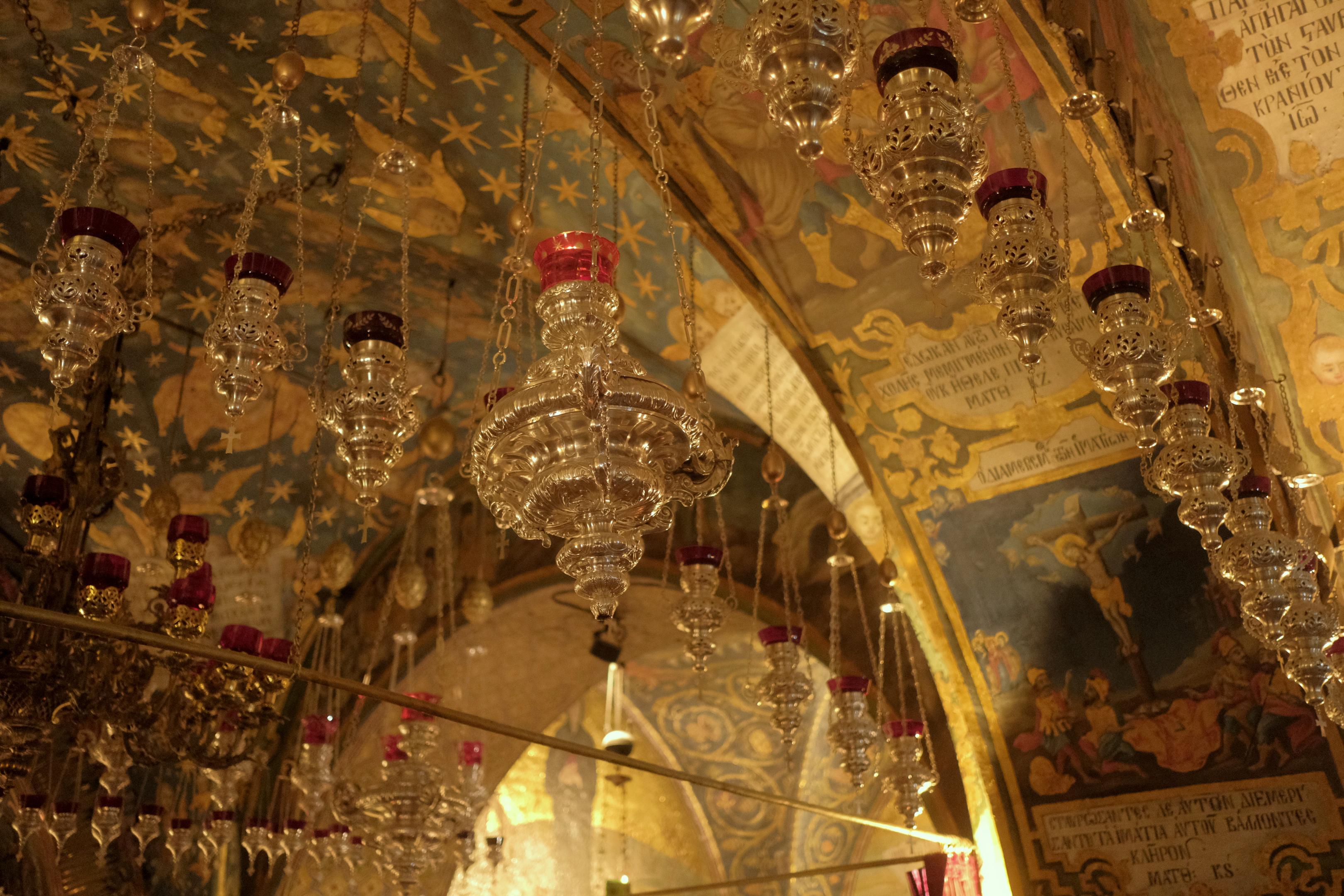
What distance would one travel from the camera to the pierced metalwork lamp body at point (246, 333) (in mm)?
2930

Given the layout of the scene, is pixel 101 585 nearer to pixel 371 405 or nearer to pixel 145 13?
pixel 371 405

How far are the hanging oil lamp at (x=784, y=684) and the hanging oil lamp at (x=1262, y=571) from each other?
1773mm

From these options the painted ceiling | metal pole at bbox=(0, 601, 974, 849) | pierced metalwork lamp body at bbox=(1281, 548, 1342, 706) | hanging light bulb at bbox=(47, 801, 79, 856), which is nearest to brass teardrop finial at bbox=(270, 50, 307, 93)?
the painted ceiling

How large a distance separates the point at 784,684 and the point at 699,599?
689 mm

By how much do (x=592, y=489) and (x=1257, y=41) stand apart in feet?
→ 13.9

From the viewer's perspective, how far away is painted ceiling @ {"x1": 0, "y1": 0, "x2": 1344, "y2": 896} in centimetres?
506

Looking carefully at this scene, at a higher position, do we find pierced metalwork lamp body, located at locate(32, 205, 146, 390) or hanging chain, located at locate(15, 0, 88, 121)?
hanging chain, located at locate(15, 0, 88, 121)

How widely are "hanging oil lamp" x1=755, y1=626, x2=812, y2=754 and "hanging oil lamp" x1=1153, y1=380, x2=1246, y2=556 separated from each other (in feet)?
6.01

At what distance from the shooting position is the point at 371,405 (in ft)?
10.00

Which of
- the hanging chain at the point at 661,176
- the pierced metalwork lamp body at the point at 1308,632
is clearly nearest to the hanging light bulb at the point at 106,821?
the hanging chain at the point at 661,176

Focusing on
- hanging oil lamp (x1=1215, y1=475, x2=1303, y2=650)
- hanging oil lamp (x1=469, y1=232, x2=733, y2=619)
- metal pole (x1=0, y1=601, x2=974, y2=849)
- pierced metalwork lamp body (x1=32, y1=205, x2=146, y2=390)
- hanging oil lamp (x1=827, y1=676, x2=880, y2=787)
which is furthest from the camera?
hanging oil lamp (x1=827, y1=676, x2=880, y2=787)

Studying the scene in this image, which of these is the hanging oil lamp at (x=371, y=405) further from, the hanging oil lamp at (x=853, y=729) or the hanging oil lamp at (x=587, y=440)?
the hanging oil lamp at (x=853, y=729)

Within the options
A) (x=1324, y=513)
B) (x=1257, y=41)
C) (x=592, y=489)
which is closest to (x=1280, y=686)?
(x=1324, y=513)

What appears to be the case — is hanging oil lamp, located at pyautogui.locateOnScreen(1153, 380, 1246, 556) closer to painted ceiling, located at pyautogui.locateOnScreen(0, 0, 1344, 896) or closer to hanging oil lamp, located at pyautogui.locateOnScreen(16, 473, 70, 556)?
painted ceiling, located at pyautogui.locateOnScreen(0, 0, 1344, 896)
